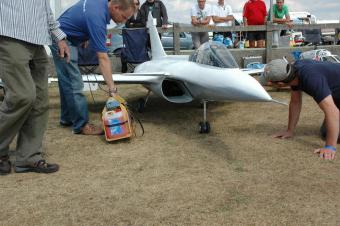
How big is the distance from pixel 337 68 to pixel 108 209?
10.5 ft

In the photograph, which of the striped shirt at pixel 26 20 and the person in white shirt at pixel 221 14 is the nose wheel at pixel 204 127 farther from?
the person in white shirt at pixel 221 14

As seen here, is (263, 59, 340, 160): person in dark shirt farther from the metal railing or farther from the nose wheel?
the metal railing

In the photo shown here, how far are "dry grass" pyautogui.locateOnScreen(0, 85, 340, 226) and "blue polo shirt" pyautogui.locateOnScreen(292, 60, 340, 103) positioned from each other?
27.9 inches

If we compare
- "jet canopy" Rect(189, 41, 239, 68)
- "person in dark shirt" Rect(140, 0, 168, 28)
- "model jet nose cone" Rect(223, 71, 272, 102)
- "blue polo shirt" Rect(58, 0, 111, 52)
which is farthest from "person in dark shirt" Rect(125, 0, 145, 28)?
"model jet nose cone" Rect(223, 71, 272, 102)

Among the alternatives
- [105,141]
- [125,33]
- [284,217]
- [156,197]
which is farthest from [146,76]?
[125,33]

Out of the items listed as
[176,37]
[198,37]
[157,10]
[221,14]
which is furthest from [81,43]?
[221,14]

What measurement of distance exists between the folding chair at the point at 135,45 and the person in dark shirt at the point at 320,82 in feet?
23.4

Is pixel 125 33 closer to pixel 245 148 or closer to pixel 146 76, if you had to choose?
pixel 146 76

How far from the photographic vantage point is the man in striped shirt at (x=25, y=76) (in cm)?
373

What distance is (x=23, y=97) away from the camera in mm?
3834

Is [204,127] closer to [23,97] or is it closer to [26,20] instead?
[23,97]

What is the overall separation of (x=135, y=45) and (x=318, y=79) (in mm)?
7629

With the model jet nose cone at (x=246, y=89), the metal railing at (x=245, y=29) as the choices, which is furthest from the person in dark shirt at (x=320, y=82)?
the metal railing at (x=245, y=29)

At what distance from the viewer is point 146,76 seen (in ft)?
22.7
